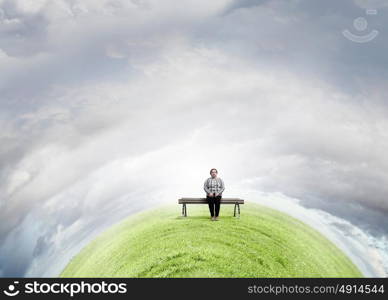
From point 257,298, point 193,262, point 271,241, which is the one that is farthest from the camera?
point 271,241

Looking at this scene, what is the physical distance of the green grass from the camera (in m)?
21.3

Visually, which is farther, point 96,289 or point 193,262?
point 193,262

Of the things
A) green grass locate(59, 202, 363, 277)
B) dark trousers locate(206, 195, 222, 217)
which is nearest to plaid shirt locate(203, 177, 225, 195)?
dark trousers locate(206, 195, 222, 217)

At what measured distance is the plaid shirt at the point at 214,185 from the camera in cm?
2689

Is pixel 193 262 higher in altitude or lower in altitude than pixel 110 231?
lower

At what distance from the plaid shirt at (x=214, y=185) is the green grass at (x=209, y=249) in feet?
6.82

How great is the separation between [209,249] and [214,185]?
5.29m

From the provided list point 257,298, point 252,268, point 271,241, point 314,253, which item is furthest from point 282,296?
point 314,253

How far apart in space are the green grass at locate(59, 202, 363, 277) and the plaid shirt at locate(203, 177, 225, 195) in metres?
2.08

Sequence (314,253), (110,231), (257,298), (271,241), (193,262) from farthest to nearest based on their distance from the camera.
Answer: (110,231)
(314,253)
(271,241)
(193,262)
(257,298)

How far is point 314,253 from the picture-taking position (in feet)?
101

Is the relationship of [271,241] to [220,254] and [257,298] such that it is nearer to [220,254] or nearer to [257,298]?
[220,254]

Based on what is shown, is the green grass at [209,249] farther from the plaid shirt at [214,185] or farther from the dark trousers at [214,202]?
the plaid shirt at [214,185]

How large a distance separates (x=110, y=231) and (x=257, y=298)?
2213 cm
